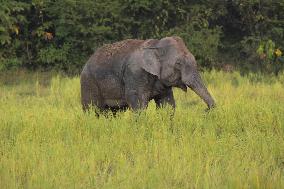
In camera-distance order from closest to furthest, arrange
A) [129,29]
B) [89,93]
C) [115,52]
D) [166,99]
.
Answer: [166,99] → [115,52] → [89,93] → [129,29]

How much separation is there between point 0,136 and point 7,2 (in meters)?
10.6

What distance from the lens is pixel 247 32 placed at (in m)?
19.8

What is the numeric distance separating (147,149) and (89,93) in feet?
10.7

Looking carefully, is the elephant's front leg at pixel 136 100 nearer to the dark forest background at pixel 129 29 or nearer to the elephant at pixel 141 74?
the elephant at pixel 141 74

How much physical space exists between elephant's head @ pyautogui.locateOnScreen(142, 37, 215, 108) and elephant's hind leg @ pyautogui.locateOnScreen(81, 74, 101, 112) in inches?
45.8

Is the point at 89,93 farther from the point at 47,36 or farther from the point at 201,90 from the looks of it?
the point at 47,36

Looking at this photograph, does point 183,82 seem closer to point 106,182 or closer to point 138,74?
point 138,74

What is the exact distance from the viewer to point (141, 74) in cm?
852

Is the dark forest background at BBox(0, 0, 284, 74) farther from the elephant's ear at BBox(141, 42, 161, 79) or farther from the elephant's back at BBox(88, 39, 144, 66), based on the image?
the elephant's ear at BBox(141, 42, 161, 79)

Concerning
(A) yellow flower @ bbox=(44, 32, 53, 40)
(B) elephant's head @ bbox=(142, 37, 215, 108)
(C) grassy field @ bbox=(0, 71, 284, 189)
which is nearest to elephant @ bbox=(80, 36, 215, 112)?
(B) elephant's head @ bbox=(142, 37, 215, 108)

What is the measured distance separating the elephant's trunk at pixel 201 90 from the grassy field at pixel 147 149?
5.6 inches

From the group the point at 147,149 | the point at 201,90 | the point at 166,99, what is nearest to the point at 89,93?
the point at 166,99

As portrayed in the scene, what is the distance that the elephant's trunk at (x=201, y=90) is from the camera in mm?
7828

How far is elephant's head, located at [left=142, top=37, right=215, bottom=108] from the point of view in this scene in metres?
8.17
